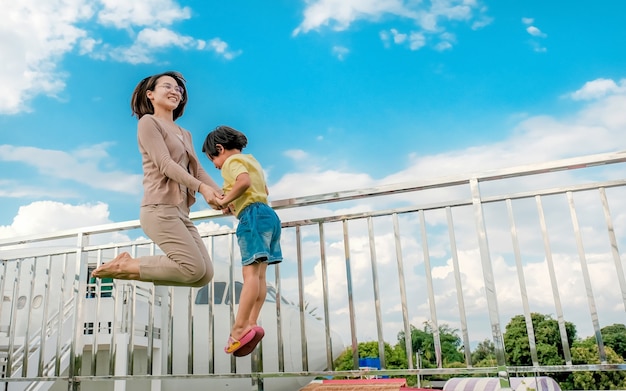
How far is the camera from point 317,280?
2574 millimetres

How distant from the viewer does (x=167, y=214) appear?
2205 millimetres

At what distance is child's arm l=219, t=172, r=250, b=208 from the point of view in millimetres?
2098

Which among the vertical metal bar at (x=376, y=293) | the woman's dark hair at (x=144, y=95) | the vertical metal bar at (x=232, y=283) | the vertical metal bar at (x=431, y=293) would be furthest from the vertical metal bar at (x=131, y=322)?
the vertical metal bar at (x=431, y=293)

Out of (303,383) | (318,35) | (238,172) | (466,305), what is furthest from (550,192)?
(318,35)

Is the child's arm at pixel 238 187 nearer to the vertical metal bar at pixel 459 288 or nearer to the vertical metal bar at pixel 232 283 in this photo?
the vertical metal bar at pixel 232 283

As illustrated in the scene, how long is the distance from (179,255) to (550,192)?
5.46 ft

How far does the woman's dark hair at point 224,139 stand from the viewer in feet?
7.66

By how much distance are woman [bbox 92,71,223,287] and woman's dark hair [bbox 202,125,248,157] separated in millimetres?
148

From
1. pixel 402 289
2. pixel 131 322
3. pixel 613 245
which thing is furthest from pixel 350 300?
pixel 131 322

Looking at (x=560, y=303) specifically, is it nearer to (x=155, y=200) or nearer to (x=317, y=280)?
(x=317, y=280)

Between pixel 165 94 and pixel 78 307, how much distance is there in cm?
145

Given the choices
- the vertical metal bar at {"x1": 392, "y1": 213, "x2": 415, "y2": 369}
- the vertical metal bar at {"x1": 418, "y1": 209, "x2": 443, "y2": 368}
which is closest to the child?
the vertical metal bar at {"x1": 392, "y1": 213, "x2": 415, "y2": 369}

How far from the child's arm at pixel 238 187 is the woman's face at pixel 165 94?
2.18ft

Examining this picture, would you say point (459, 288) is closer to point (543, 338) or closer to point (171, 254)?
point (171, 254)
